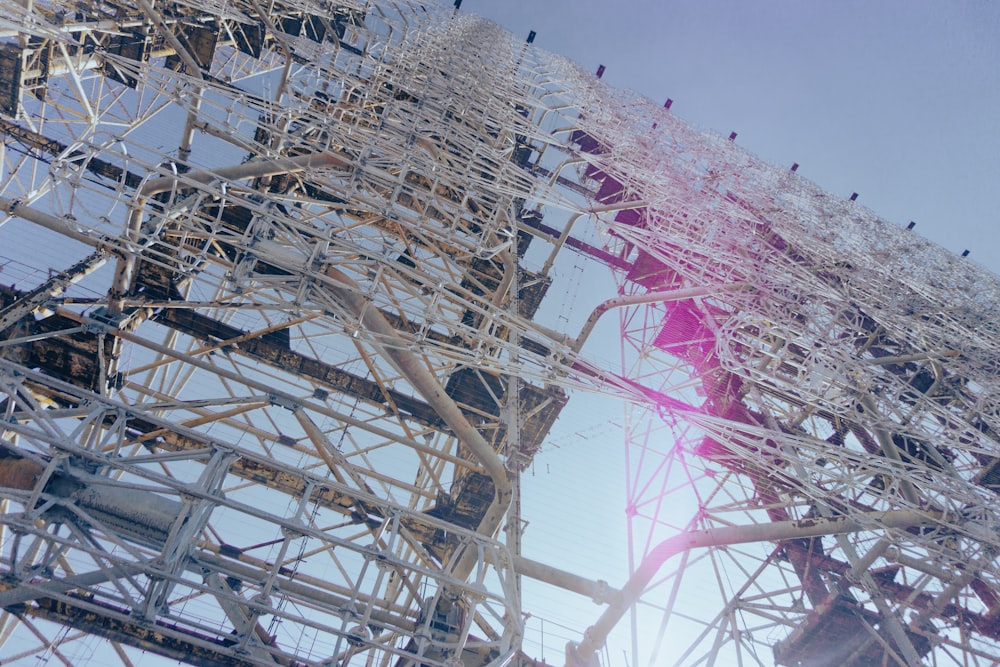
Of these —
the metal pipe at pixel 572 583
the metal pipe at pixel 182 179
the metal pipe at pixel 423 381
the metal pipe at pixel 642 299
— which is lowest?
the metal pipe at pixel 572 583

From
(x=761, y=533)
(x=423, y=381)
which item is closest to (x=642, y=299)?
(x=761, y=533)

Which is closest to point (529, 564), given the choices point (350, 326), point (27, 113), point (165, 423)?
point (350, 326)

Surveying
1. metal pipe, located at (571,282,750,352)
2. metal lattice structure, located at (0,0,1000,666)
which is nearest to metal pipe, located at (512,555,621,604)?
metal lattice structure, located at (0,0,1000,666)

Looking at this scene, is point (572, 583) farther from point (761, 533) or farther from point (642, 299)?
point (642, 299)

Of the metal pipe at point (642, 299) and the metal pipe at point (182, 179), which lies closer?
the metal pipe at point (182, 179)

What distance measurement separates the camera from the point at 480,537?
24.6 feet

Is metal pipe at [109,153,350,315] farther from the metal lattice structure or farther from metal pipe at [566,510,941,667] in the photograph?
metal pipe at [566,510,941,667]

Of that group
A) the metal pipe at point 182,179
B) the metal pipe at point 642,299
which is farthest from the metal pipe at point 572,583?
the metal pipe at point 182,179

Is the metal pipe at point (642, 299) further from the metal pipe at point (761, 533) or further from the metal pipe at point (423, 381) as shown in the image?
the metal pipe at point (423, 381)

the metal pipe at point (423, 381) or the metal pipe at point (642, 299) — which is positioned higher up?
the metal pipe at point (642, 299)

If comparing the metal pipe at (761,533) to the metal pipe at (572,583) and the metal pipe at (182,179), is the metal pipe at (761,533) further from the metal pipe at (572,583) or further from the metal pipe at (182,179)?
the metal pipe at (182,179)

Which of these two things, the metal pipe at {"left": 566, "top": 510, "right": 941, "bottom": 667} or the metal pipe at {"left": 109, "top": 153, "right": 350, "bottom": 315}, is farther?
the metal pipe at {"left": 566, "top": 510, "right": 941, "bottom": 667}

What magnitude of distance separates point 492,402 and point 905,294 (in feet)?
35.5

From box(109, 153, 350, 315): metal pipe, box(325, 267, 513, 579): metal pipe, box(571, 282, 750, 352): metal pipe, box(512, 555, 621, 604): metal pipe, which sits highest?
box(571, 282, 750, 352): metal pipe
